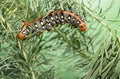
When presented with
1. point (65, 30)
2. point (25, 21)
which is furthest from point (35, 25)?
point (65, 30)

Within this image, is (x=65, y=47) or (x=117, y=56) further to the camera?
(x=65, y=47)


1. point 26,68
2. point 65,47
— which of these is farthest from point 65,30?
point 26,68

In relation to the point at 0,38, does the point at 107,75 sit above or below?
below

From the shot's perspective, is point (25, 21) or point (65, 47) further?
point (65, 47)

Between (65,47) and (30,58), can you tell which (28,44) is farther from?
(65,47)

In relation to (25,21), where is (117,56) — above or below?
below

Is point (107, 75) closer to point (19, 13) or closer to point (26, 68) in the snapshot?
point (26, 68)
